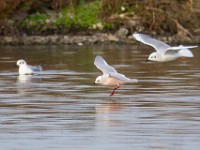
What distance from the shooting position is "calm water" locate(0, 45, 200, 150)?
12.3m

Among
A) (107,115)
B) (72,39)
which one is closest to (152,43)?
(107,115)

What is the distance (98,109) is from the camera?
16.0 m

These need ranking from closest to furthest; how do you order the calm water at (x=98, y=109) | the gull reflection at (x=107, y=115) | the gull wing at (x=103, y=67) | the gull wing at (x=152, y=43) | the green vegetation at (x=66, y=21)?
1. the calm water at (x=98, y=109)
2. the gull reflection at (x=107, y=115)
3. the gull wing at (x=103, y=67)
4. the gull wing at (x=152, y=43)
5. the green vegetation at (x=66, y=21)

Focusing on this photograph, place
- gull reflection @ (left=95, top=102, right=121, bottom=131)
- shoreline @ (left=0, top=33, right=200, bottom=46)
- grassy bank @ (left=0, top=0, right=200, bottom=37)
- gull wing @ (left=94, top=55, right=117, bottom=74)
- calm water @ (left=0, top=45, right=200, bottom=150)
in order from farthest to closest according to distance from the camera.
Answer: grassy bank @ (left=0, top=0, right=200, bottom=37) → shoreline @ (left=0, top=33, right=200, bottom=46) → gull wing @ (left=94, top=55, right=117, bottom=74) → gull reflection @ (left=95, top=102, right=121, bottom=131) → calm water @ (left=0, top=45, right=200, bottom=150)

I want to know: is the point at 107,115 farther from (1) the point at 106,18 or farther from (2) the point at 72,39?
(1) the point at 106,18

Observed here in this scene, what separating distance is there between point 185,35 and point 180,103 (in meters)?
22.3

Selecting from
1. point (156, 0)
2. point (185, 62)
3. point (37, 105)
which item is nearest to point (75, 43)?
point (156, 0)

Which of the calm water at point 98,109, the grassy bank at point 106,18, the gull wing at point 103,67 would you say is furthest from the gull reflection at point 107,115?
the grassy bank at point 106,18

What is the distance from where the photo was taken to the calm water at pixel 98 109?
12.3 metres

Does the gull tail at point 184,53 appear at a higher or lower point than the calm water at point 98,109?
higher

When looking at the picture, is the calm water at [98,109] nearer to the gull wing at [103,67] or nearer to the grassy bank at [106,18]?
the gull wing at [103,67]

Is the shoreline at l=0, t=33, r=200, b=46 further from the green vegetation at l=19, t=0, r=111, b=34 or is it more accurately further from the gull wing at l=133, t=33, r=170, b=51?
the gull wing at l=133, t=33, r=170, b=51

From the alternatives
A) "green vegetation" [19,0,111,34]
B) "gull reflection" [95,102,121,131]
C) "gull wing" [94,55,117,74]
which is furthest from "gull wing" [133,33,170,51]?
"green vegetation" [19,0,111,34]

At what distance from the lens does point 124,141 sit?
12273mm
